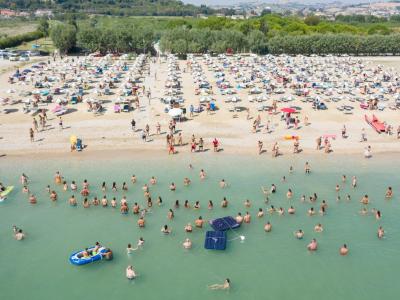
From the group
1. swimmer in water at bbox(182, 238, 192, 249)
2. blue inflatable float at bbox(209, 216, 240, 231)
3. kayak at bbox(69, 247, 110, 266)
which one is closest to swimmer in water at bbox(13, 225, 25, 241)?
kayak at bbox(69, 247, 110, 266)

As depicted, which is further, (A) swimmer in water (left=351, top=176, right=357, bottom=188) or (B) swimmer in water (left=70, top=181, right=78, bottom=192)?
(A) swimmer in water (left=351, top=176, right=357, bottom=188)

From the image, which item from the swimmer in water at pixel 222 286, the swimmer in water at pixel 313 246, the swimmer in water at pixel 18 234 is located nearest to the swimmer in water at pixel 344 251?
the swimmer in water at pixel 313 246

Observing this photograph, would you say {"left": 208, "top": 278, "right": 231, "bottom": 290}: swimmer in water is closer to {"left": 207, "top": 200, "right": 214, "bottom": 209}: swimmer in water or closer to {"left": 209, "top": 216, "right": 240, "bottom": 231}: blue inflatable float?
{"left": 209, "top": 216, "right": 240, "bottom": 231}: blue inflatable float

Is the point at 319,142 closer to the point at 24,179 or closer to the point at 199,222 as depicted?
the point at 199,222

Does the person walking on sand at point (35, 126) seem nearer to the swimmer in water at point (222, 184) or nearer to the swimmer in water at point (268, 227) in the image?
the swimmer in water at point (222, 184)

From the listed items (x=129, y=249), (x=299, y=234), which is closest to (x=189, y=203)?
(x=129, y=249)

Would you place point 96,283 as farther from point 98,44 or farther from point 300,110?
point 98,44

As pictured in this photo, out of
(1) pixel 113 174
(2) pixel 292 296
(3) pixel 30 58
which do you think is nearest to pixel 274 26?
(3) pixel 30 58
